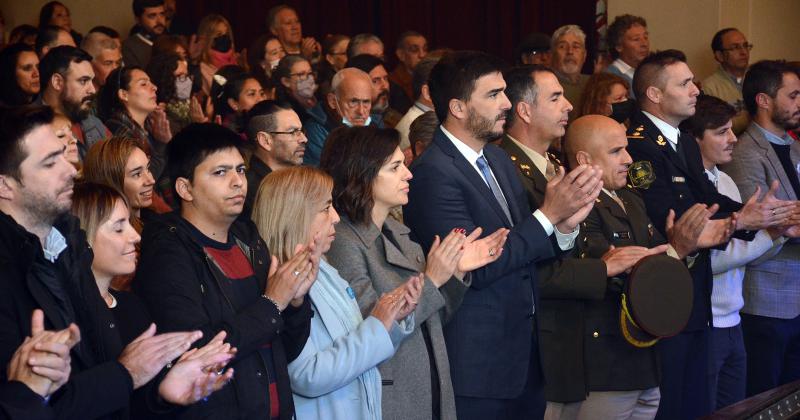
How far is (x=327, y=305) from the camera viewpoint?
3.25 m

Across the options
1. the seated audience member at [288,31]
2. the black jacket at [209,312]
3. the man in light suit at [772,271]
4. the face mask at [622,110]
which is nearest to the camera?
the black jacket at [209,312]

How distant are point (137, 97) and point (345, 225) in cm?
187

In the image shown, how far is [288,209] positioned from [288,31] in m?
4.85

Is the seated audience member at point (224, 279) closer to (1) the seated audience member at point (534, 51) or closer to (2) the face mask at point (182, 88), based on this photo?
(2) the face mask at point (182, 88)

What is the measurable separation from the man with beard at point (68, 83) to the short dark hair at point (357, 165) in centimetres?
151

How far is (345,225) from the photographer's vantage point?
3504 millimetres

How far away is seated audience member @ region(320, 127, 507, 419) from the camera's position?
3.41 metres

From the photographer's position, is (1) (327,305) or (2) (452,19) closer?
(1) (327,305)

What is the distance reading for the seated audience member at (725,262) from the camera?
4809 millimetres

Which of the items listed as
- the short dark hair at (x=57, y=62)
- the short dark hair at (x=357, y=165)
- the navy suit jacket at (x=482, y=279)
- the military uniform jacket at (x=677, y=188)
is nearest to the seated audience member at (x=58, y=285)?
the short dark hair at (x=357, y=165)

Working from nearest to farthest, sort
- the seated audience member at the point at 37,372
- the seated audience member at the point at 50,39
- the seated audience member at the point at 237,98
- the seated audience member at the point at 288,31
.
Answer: the seated audience member at the point at 37,372
the seated audience member at the point at 237,98
the seated audience member at the point at 50,39
the seated audience member at the point at 288,31

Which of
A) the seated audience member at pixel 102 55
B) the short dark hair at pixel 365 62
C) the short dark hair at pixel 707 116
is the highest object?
the seated audience member at pixel 102 55

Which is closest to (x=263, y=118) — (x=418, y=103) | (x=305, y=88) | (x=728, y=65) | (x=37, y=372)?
(x=418, y=103)

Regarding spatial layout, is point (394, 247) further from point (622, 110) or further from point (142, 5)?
point (142, 5)
